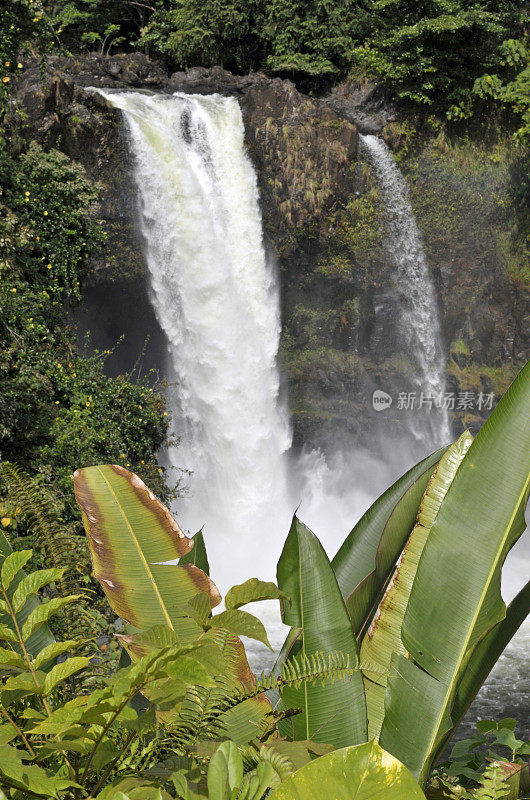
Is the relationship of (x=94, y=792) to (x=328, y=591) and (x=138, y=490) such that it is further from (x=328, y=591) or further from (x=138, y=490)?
(x=138, y=490)

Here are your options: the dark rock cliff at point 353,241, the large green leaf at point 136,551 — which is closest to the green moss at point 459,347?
the dark rock cliff at point 353,241

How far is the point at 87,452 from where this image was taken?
6.59 meters

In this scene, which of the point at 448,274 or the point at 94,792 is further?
the point at 448,274

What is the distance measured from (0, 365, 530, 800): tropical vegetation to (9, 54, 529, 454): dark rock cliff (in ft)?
31.6

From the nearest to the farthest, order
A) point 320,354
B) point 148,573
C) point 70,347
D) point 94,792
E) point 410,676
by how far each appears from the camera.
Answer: point 94,792, point 410,676, point 148,573, point 70,347, point 320,354

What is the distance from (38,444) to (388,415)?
6.69m

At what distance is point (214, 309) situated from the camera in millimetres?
9430

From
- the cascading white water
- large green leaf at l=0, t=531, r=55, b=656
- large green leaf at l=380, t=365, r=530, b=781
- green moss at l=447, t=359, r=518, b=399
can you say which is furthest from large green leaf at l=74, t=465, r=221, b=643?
green moss at l=447, t=359, r=518, b=399

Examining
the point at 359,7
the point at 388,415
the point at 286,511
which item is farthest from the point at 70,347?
the point at 359,7

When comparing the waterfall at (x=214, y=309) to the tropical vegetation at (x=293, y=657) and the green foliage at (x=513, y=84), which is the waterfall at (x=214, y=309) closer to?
the green foliage at (x=513, y=84)

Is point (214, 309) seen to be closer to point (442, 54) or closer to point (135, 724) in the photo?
point (442, 54)

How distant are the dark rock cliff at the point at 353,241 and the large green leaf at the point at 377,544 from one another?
9.49 m

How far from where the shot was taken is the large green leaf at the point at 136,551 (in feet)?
4.13

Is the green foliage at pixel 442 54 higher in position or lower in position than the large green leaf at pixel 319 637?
higher
